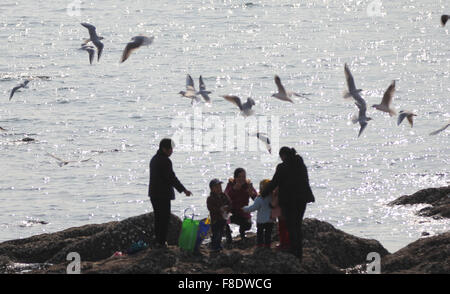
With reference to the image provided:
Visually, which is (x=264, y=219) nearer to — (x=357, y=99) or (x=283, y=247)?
(x=283, y=247)

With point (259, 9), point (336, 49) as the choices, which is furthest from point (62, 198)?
point (259, 9)

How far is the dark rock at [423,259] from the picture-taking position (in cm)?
1596

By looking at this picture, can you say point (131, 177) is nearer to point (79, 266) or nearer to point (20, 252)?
point (20, 252)

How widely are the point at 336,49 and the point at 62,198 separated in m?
43.2

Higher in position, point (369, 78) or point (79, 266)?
point (369, 78)

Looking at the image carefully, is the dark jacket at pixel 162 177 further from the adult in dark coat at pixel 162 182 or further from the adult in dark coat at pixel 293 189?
the adult in dark coat at pixel 293 189

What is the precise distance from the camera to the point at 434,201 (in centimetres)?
2648

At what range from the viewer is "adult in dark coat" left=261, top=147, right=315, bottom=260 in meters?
15.3

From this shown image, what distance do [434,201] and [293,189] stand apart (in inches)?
475

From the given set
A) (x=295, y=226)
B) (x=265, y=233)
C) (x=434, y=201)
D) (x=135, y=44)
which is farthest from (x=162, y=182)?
(x=434, y=201)

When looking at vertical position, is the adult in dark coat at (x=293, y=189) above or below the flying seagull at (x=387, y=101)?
below

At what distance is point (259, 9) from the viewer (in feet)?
322
